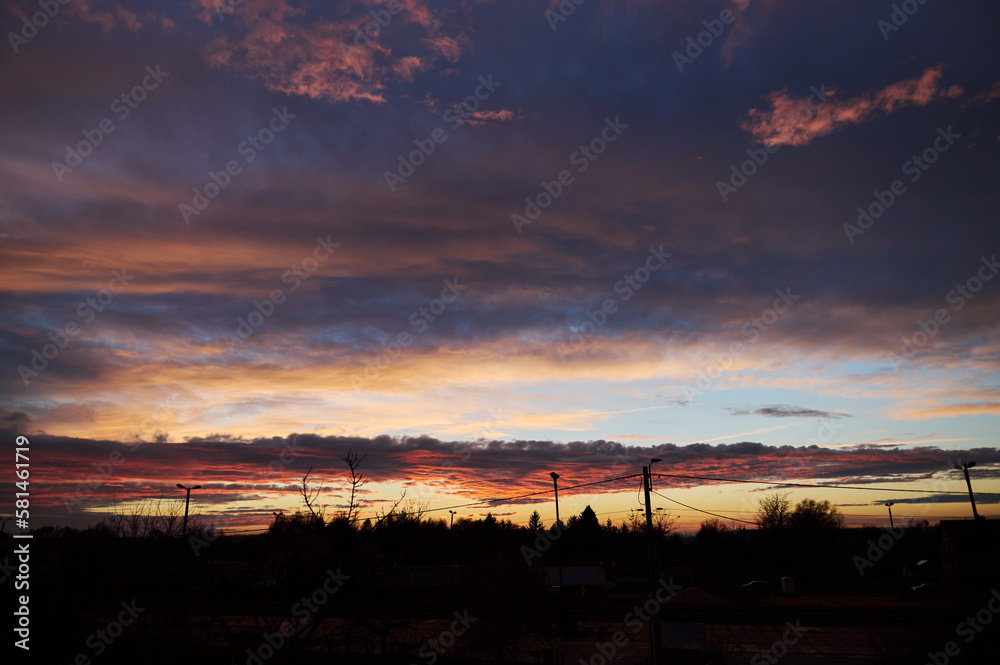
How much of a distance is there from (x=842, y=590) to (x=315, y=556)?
75629mm

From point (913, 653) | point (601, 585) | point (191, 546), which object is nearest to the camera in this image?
point (191, 546)

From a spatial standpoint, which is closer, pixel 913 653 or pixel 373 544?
pixel 373 544

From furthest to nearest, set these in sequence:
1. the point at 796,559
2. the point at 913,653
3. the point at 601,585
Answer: the point at 796,559
the point at 601,585
the point at 913,653

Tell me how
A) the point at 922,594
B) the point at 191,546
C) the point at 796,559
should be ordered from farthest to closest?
the point at 796,559
the point at 922,594
the point at 191,546

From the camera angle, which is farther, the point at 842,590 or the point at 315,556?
the point at 842,590

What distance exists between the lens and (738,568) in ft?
260

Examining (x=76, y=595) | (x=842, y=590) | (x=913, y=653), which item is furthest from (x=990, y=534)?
(x=76, y=595)

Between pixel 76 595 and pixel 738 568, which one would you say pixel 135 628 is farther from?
pixel 738 568

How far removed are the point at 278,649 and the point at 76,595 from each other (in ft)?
Result: 16.6

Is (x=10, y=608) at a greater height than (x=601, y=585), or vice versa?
(x=10, y=608)

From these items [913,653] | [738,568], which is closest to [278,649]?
[913,653]

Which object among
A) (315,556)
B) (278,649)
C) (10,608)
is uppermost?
(315,556)

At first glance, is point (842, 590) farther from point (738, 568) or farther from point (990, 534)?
point (990, 534)

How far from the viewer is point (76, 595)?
43.8 ft
